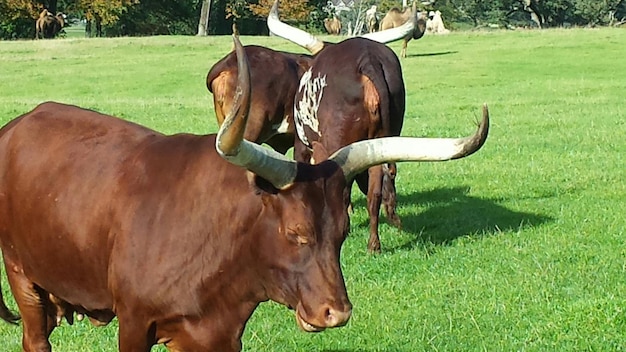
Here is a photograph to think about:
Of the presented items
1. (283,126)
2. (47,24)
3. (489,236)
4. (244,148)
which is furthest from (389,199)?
(47,24)

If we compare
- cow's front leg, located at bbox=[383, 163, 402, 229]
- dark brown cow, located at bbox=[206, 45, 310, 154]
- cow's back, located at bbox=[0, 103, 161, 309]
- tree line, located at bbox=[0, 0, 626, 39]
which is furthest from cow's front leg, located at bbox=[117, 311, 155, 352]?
tree line, located at bbox=[0, 0, 626, 39]

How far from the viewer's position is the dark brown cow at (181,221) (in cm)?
393

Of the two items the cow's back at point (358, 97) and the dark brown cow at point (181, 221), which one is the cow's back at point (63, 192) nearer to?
the dark brown cow at point (181, 221)

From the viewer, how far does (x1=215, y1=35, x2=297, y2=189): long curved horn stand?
351cm

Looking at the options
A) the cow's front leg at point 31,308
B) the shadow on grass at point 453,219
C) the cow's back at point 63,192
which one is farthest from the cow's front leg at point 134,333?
the shadow on grass at point 453,219

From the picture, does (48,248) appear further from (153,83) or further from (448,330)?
(153,83)

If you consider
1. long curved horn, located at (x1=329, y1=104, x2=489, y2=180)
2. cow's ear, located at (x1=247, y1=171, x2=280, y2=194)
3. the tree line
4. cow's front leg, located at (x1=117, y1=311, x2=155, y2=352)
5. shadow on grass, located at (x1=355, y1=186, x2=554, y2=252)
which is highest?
long curved horn, located at (x1=329, y1=104, x2=489, y2=180)

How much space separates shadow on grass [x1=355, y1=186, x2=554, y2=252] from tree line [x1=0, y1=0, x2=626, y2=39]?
46.2 m

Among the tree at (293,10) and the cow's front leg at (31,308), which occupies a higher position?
the cow's front leg at (31,308)

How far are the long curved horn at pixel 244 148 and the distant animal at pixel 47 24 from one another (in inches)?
1997

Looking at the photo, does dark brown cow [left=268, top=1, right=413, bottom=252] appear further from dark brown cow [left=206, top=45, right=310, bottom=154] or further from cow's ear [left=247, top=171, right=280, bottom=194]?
cow's ear [left=247, top=171, right=280, bottom=194]

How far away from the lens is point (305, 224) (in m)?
3.90

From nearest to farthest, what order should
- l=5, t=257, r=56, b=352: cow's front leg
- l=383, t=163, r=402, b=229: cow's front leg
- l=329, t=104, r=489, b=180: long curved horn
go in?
l=329, t=104, r=489, b=180: long curved horn < l=5, t=257, r=56, b=352: cow's front leg < l=383, t=163, r=402, b=229: cow's front leg

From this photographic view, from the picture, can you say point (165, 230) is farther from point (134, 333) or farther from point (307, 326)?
point (307, 326)
